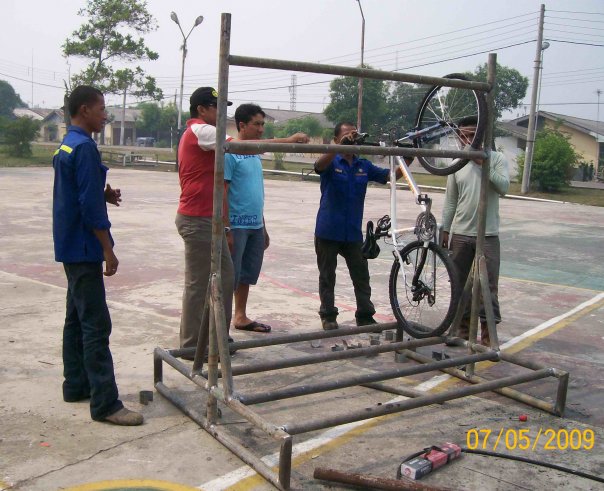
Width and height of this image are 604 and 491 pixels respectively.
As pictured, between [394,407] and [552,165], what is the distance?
25.6 metres

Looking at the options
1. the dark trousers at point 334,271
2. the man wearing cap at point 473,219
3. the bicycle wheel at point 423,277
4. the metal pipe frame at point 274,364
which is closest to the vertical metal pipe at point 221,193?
the metal pipe frame at point 274,364

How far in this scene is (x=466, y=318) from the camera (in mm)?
6340

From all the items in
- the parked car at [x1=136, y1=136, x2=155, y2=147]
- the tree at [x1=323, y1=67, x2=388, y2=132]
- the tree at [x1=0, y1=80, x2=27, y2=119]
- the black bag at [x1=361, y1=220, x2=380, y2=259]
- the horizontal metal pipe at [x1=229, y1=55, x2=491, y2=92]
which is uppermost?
the tree at [x1=0, y1=80, x2=27, y2=119]

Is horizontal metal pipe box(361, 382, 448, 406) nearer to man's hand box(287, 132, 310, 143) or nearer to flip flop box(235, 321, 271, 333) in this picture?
flip flop box(235, 321, 271, 333)

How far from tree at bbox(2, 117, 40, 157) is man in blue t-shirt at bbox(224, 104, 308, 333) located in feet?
111

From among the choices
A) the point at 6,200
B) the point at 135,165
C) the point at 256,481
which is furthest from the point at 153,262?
the point at 135,165

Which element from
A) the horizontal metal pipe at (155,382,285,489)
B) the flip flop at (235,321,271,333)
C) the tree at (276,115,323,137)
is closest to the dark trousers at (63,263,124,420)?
the horizontal metal pipe at (155,382,285,489)

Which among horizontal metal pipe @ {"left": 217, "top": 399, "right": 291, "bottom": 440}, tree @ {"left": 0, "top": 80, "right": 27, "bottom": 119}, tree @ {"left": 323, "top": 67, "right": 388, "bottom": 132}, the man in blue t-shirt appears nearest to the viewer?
horizontal metal pipe @ {"left": 217, "top": 399, "right": 291, "bottom": 440}

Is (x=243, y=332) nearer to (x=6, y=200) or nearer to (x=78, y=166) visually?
(x=78, y=166)

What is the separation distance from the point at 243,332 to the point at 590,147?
47.3 m

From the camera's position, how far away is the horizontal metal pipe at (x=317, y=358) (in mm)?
4512

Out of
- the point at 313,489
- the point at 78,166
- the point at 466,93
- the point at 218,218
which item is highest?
the point at 466,93

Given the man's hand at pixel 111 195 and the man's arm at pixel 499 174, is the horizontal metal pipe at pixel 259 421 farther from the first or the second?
the man's arm at pixel 499 174

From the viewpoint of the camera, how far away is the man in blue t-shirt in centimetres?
557
